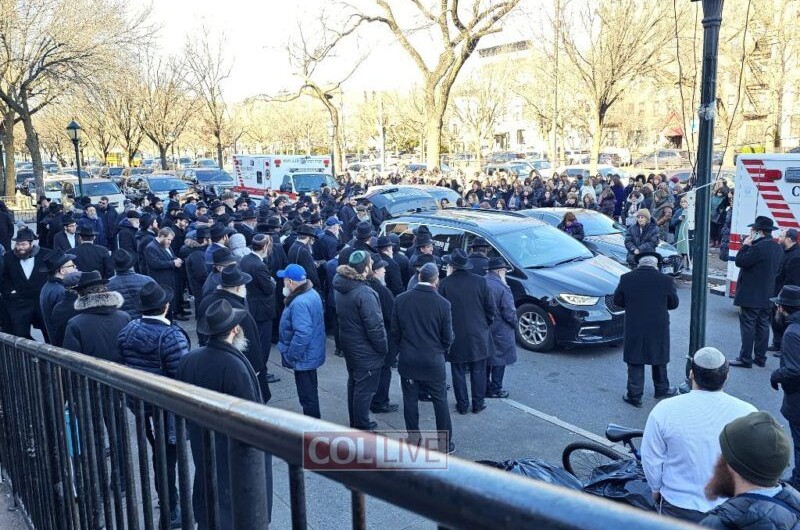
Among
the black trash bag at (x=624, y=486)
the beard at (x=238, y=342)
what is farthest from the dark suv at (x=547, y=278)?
the beard at (x=238, y=342)

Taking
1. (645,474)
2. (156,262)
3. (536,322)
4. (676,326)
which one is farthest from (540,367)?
(156,262)

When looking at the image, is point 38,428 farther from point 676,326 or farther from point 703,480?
point 676,326

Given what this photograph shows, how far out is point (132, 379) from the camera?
6.80 ft

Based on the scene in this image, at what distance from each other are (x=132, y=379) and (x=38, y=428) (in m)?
1.73

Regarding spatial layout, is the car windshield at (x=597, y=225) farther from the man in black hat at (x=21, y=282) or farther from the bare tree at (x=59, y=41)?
the bare tree at (x=59, y=41)

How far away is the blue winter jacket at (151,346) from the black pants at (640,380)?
4743 millimetres

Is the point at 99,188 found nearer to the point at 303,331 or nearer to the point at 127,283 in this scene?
the point at 127,283

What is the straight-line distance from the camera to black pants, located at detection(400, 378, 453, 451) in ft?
19.4

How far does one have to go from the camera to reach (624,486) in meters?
3.86

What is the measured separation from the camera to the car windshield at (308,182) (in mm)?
24688

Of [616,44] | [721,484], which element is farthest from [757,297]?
[616,44]

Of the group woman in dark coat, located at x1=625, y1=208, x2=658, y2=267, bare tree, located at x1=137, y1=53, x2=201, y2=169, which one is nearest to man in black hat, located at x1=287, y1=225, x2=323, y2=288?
woman in dark coat, located at x1=625, y1=208, x2=658, y2=267

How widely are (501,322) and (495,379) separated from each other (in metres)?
0.68

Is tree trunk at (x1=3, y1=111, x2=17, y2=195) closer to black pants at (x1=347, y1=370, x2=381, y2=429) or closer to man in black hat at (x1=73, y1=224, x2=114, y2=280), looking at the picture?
man in black hat at (x1=73, y1=224, x2=114, y2=280)
